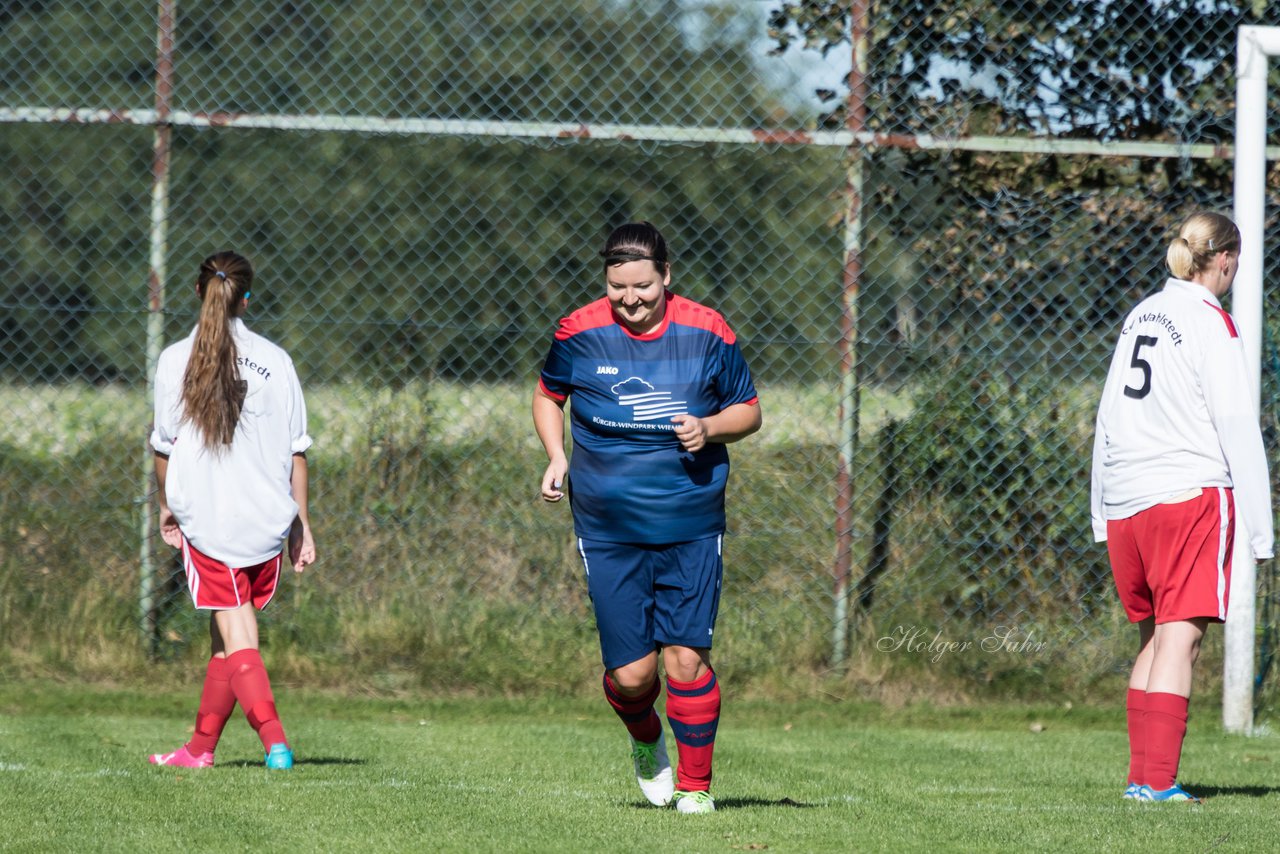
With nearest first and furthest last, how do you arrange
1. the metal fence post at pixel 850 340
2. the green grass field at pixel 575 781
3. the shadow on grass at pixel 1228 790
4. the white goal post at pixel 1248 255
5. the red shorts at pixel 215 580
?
1. the green grass field at pixel 575 781
2. the shadow on grass at pixel 1228 790
3. the red shorts at pixel 215 580
4. the white goal post at pixel 1248 255
5. the metal fence post at pixel 850 340

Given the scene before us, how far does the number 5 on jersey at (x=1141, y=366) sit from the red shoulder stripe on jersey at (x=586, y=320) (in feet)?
5.65

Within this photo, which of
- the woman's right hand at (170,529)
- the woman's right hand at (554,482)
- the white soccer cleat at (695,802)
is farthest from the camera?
the woman's right hand at (170,529)

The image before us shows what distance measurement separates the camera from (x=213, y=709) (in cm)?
527

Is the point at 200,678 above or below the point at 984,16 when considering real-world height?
below

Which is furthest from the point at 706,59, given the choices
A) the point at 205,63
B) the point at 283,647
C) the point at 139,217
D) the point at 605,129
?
the point at 139,217

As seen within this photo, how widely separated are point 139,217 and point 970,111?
9.12 meters

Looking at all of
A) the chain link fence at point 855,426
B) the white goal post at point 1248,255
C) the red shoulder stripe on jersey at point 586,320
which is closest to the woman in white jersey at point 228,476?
the red shoulder stripe on jersey at point 586,320

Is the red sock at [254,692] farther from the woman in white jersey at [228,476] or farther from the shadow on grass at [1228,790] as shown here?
the shadow on grass at [1228,790]

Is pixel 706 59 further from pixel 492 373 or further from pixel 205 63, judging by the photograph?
pixel 205 63

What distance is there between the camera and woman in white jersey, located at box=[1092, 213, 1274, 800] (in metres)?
4.60

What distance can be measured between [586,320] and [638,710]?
1.18 metres

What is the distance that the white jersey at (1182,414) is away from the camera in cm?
458

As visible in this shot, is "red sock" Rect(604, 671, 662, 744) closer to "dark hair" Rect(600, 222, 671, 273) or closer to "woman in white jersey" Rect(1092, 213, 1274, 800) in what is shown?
"dark hair" Rect(600, 222, 671, 273)

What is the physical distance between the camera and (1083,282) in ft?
24.4
